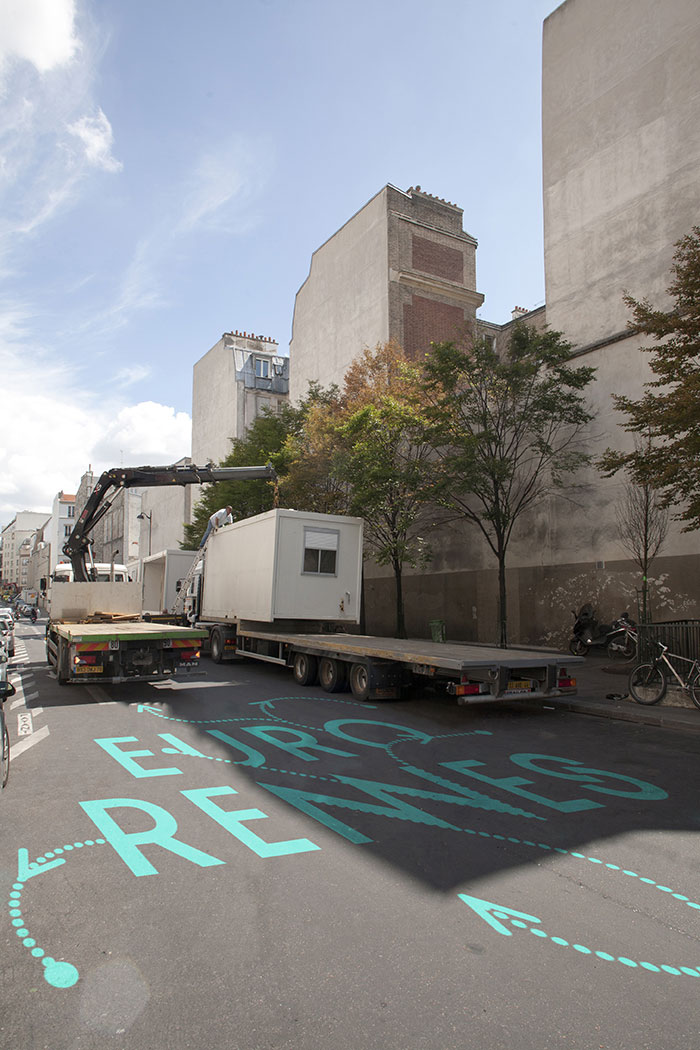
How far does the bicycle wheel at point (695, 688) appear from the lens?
10.2 meters

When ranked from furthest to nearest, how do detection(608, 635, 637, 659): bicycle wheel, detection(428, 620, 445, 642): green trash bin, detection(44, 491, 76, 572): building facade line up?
detection(44, 491, 76, 572): building facade
detection(428, 620, 445, 642): green trash bin
detection(608, 635, 637, 659): bicycle wheel

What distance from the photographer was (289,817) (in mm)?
5395

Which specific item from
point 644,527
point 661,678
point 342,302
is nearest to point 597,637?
point 644,527

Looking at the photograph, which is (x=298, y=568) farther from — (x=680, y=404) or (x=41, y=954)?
(x=41, y=954)

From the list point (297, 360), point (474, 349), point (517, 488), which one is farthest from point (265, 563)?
point (297, 360)

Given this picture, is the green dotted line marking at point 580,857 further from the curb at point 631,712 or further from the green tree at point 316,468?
the green tree at point 316,468

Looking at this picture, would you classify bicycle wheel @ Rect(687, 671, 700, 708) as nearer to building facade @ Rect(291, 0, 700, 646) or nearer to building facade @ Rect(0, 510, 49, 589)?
building facade @ Rect(291, 0, 700, 646)

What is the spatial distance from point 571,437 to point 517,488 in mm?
2527

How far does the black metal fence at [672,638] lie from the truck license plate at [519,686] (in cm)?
261

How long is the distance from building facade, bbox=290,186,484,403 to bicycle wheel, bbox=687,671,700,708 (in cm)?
2131

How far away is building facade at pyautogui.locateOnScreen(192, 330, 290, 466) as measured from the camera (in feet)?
158

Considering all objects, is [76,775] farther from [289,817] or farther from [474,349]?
[474,349]

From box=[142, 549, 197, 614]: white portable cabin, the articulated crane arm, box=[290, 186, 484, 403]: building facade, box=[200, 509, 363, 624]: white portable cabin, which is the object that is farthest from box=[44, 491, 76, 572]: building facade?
box=[200, 509, 363, 624]: white portable cabin

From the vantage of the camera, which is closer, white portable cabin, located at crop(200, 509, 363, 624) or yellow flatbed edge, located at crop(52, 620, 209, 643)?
yellow flatbed edge, located at crop(52, 620, 209, 643)
